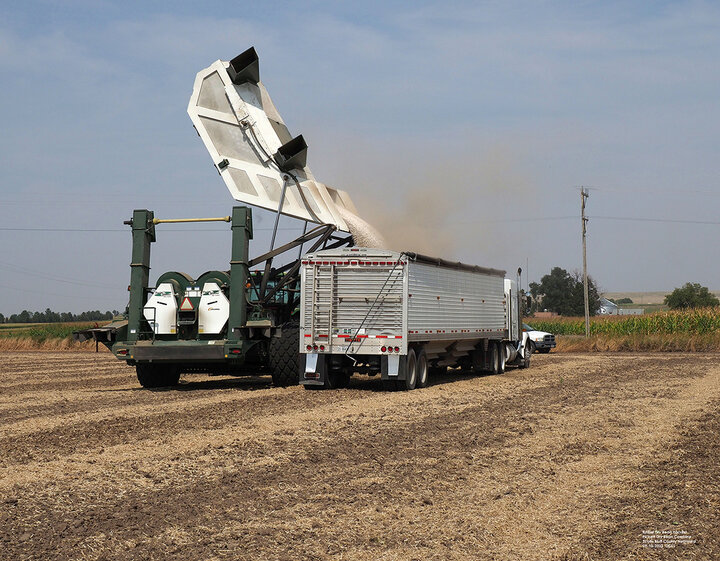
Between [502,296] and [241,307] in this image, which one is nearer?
[241,307]

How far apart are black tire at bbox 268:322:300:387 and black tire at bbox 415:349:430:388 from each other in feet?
8.97

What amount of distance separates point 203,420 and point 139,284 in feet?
21.9

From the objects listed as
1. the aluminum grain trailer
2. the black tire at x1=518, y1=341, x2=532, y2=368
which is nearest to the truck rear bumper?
the aluminum grain trailer

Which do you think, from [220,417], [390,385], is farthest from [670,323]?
[220,417]

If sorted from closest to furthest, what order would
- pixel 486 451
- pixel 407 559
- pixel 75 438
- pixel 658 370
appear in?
pixel 407 559 < pixel 486 451 < pixel 75 438 < pixel 658 370

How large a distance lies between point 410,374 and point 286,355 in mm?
2833

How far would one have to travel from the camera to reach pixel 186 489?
8617 mm

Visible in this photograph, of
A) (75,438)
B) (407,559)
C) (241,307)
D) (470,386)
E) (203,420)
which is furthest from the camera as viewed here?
(470,386)

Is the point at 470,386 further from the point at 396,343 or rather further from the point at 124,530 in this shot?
the point at 124,530

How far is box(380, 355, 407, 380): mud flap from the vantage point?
62.4 feet

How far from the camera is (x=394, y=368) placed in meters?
19.0

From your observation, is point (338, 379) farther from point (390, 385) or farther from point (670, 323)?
point (670, 323)

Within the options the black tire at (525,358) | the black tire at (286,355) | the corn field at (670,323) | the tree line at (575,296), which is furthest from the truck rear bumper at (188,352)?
the tree line at (575,296)

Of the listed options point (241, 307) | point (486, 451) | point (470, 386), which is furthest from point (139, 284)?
point (486, 451)
